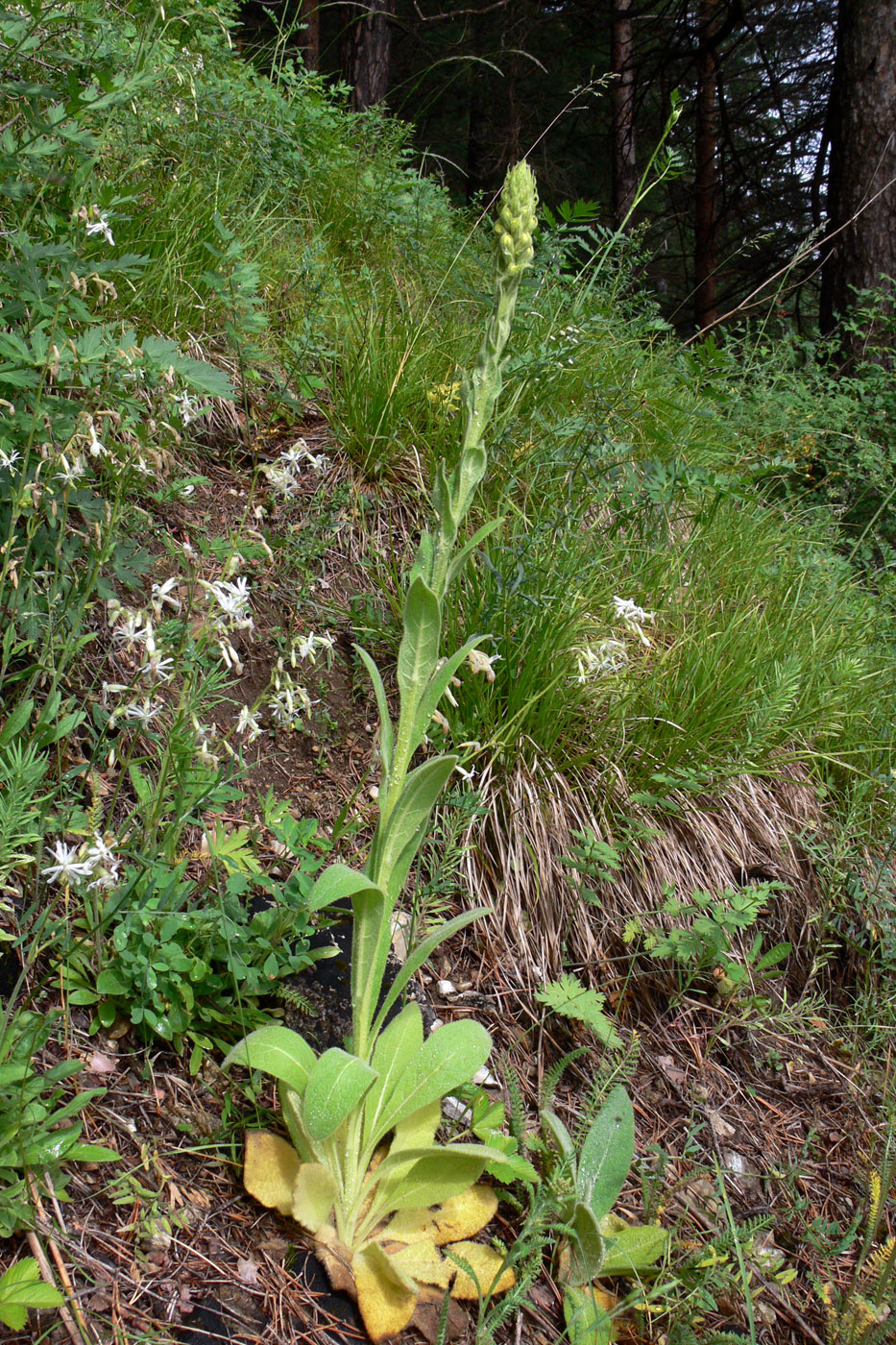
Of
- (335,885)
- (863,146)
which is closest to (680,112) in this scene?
(335,885)

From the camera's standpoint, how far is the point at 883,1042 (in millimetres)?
2430

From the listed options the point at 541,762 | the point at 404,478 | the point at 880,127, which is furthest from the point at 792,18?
the point at 541,762

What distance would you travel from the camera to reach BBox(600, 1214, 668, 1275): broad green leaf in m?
1.52

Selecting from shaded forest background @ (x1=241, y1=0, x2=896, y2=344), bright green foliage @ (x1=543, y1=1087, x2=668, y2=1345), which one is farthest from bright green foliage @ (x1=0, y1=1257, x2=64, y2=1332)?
shaded forest background @ (x1=241, y1=0, x2=896, y2=344)

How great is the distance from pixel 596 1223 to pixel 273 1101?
605 millimetres

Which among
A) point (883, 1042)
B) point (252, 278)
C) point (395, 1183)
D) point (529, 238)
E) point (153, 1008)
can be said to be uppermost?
point (529, 238)

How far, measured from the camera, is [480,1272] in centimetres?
142

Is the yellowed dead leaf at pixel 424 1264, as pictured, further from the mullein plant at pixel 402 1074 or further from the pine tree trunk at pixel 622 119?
the pine tree trunk at pixel 622 119

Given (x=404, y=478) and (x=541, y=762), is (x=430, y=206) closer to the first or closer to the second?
(x=404, y=478)

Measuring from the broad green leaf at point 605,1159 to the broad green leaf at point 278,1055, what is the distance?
60 cm

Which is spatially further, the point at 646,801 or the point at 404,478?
the point at 404,478

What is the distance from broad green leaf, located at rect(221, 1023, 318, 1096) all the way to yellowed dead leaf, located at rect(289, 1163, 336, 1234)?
Result: 13 centimetres

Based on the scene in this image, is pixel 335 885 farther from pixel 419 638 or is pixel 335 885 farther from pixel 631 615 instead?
pixel 631 615

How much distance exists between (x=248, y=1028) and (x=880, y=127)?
6674 millimetres
